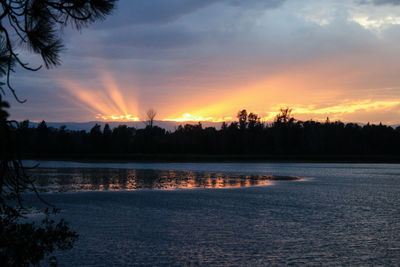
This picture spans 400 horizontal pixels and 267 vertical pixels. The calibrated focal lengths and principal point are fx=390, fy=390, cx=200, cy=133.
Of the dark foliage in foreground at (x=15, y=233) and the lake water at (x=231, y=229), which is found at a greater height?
the dark foliage in foreground at (x=15, y=233)

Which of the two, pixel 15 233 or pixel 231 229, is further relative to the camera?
pixel 231 229

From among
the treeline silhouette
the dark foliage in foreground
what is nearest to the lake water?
the dark foliage in foreground

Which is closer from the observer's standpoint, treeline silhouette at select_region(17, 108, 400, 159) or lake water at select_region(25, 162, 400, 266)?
lake water at select_region(25, 162, 400, 266)

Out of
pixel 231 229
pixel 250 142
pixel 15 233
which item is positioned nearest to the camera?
pixel 15 233

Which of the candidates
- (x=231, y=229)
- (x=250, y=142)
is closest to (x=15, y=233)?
(x=231, y=229)

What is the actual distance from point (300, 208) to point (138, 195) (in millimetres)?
8971

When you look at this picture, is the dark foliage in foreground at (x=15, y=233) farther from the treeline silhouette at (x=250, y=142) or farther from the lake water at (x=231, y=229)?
the treeline silhouette at (x=250, y=142)

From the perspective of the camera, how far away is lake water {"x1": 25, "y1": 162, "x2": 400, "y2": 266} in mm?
9859

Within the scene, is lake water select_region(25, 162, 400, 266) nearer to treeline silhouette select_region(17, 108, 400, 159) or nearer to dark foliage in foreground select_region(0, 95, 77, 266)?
dark foliage in foreground select_region(0, 95, 77, 266)

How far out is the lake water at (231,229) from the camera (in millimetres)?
9859

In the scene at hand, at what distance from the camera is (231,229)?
42.6ft

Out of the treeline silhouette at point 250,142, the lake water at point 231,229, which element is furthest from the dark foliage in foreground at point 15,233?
the treeline silhouette at point 250,142

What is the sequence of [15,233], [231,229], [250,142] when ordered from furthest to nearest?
[250,142], [231,229], [15,233]

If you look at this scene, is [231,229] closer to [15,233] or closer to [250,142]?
[15,233]
